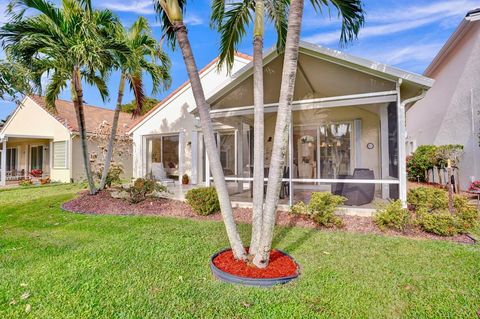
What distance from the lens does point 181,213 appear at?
8.33 m

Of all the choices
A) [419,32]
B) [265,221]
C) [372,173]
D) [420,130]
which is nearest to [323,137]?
[372,173]

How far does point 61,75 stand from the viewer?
9.42 meters

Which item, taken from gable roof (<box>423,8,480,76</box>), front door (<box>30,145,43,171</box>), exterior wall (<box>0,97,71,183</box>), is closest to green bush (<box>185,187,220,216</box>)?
gable roof (<box>423,8,480,76</box>)

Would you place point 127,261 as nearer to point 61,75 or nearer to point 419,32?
point 61,75

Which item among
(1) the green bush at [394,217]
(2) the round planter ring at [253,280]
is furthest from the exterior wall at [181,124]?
(2) the round planter ring at [253,280]

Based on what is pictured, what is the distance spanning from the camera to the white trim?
700 cm

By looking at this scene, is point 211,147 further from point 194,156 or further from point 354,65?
point 194,156

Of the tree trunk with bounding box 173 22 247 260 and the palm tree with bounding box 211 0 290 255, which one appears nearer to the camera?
the tree trunk with bounding box 173 22 247 260

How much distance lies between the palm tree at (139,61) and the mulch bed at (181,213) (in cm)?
166

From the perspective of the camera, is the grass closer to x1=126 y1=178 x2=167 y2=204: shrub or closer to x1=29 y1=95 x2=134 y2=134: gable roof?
x1=126 y1=178 x2=167 y2=204: shrub

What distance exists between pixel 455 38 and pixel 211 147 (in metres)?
14.7

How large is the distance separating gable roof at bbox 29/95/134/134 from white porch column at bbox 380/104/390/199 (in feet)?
46.8

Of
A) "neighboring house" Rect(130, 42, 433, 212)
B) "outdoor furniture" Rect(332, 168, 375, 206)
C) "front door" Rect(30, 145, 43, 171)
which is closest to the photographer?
"neighboring house" Rect(130, 42, 433, 212)

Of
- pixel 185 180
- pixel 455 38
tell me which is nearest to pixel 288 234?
pixel 185 180
